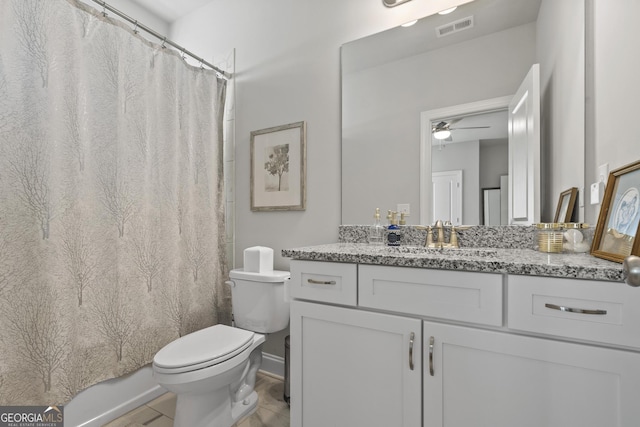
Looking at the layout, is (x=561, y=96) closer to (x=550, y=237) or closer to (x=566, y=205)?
(x=566, y=205)

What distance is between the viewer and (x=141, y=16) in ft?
7.96

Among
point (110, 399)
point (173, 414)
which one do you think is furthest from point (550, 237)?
point (110, 399)

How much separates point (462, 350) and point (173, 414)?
1571 mm

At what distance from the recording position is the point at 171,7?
2463 mm

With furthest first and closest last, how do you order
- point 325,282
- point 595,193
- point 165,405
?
point 165,405
point 325,282
point 595,193

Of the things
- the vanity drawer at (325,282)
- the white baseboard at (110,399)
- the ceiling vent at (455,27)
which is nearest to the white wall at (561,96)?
the ceiling vent at (455,27)

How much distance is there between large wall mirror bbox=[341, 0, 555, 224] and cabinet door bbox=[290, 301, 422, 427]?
0.66m

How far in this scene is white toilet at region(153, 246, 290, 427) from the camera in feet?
4.27

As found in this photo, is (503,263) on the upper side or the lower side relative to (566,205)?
lower

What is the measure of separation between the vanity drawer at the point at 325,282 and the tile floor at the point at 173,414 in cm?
81

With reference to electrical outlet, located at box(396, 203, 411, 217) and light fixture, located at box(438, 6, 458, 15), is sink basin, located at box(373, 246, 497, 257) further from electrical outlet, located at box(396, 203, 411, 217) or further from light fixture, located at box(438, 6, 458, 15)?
light fixture, located at box(438, 6, 458, 15)

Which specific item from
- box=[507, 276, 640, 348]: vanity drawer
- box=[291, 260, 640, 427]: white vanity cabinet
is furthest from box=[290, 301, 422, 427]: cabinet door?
box=[507, 276, 640, 348]: vanity drawer

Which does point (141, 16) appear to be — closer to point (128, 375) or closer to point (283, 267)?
point (283, 267)

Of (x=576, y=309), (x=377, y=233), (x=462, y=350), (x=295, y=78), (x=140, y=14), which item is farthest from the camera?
(x=140, y=14)
